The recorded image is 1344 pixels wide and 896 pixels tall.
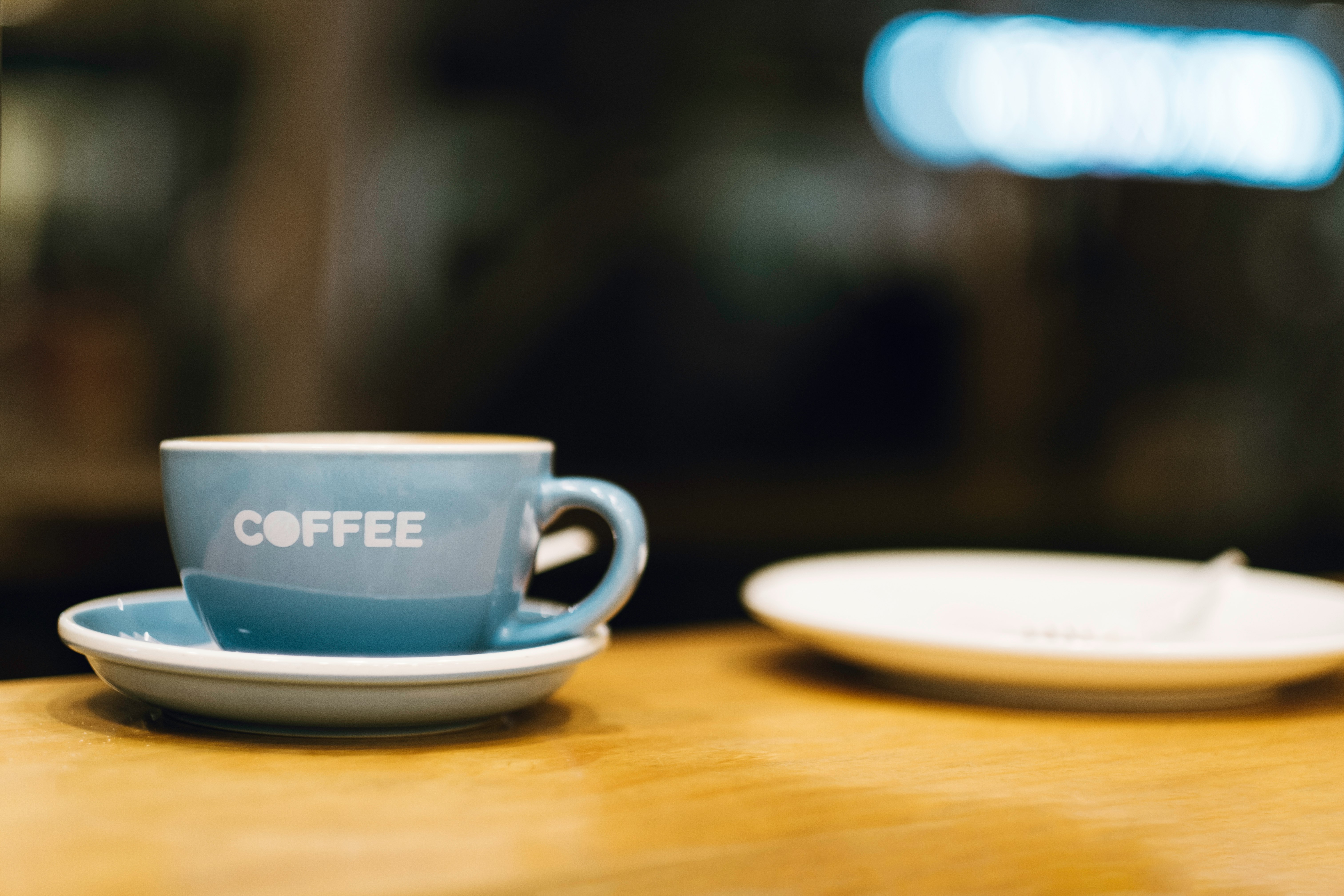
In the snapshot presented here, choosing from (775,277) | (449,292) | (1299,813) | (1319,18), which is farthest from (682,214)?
(1319,18)

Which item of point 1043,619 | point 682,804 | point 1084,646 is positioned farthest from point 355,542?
point 1043,619

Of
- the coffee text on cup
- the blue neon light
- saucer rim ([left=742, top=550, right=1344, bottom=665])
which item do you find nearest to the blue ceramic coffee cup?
the coffee text on cup

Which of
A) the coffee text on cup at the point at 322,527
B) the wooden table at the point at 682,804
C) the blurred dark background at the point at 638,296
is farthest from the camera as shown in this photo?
the blurred dark background at the point at 638,296

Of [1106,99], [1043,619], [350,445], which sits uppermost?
[1106,99]

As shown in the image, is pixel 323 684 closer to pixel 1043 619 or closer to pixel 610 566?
pixel 610 566

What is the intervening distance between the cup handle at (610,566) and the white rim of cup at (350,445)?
0.08ft

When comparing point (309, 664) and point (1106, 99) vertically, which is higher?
point (1106, 99)

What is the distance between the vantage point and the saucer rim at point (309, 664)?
1.27 ft

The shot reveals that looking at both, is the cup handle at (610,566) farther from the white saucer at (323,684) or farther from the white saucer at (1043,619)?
the white saucer at (1043,619)

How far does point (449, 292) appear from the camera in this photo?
68 cm

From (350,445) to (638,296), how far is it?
0.36 m

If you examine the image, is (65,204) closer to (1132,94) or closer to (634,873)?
(634,873)

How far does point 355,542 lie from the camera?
16.8 inches

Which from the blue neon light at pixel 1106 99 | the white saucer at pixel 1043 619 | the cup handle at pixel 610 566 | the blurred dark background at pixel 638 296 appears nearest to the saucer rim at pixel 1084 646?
the white saucer at pixel 1043 619
